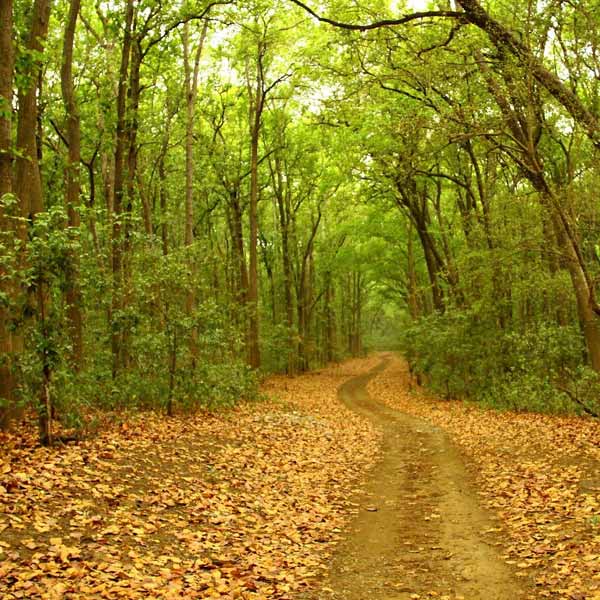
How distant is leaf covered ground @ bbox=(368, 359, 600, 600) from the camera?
611 cm

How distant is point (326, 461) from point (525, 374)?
30.6 feet

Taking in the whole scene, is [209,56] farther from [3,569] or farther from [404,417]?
[3,569]

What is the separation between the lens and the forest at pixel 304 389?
6.61 metres

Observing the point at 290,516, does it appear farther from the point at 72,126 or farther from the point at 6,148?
the point at 72,126

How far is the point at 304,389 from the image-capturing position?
2875 centimetres

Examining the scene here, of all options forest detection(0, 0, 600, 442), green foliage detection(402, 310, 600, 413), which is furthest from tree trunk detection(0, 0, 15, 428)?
green foliage detection(402, 310, 600, 413)

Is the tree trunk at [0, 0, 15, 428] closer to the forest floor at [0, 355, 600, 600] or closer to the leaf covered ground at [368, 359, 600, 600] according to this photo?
the forest floor at [0, 355, 600, 600]

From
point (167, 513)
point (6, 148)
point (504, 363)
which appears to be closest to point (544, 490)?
point (167, 513)

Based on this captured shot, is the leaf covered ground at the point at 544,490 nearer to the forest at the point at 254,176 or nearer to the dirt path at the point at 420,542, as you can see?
the dirt path at the point at 420,542

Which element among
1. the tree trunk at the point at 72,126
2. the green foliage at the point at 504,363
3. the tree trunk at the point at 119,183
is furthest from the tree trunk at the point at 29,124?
the green foliage at the point at 504,363

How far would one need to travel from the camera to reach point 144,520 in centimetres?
719

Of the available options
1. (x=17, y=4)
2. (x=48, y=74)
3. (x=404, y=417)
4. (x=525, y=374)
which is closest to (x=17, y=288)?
(x=17, y=4)

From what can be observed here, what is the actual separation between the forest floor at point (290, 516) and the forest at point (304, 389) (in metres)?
0.05

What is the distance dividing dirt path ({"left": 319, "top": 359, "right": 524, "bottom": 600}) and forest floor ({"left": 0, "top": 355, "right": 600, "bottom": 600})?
3cm
